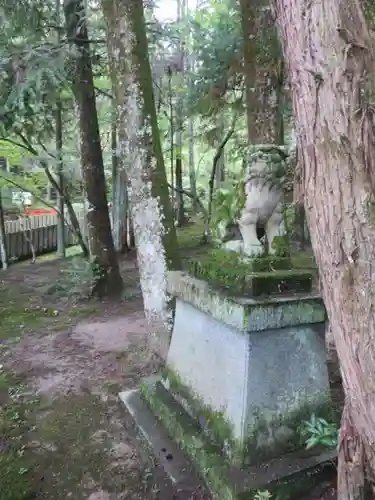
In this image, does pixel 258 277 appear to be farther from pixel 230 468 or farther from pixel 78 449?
pixel 78 449

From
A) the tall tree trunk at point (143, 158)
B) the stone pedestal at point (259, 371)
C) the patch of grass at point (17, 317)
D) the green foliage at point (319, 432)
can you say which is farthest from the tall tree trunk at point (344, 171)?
the patch of grass at point (17, 317)

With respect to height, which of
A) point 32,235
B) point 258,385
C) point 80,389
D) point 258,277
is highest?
point 258,277

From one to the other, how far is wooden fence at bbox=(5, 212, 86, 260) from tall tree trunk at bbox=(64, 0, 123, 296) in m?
4.77

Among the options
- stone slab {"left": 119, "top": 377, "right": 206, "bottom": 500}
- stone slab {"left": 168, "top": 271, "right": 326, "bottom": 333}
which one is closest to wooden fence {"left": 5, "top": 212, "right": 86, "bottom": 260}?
stone slab {"left": 119, "top": 377, "right": 206, "bottom": 500}

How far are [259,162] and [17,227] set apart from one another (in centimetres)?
1118

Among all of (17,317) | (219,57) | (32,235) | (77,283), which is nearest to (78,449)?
(17,317)

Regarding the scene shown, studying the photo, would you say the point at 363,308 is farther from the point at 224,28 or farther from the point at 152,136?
the point at 224,28

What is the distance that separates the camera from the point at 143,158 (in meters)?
4.11

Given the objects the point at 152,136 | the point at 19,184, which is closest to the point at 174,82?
the point at 19,184

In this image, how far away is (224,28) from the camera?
23.3 feet

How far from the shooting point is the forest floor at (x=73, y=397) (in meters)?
2.56

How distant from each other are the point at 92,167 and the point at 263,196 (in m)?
4.49

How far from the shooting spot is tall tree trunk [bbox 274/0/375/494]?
1.72 meters

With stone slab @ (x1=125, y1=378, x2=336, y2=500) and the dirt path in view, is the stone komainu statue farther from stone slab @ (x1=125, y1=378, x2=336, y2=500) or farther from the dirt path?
the dirt path
